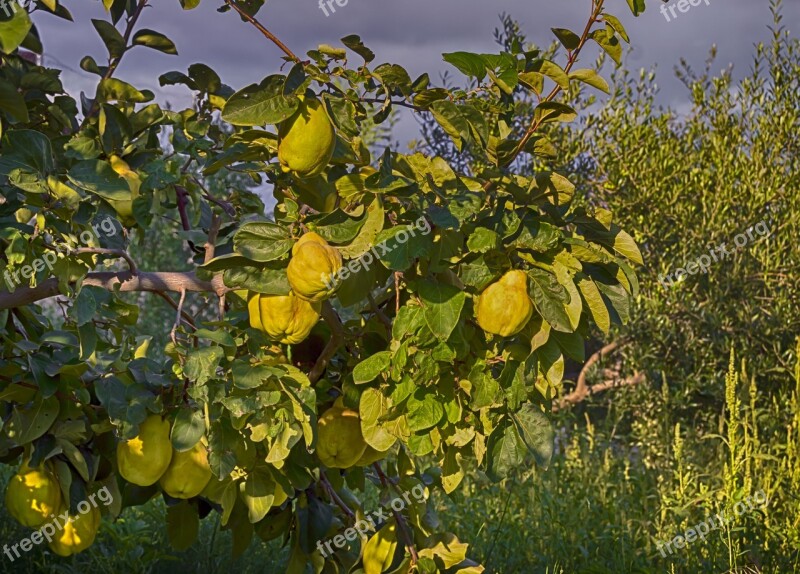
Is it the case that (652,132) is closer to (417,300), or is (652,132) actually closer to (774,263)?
(774,263)

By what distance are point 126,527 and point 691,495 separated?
2.33 m

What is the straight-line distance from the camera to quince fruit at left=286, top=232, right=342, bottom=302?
1545 mm

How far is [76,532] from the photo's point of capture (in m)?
2.28

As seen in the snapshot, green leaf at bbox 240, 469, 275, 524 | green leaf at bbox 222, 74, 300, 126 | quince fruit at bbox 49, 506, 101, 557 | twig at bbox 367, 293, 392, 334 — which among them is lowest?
quince fruit at bbox 49, 506, 101, 557

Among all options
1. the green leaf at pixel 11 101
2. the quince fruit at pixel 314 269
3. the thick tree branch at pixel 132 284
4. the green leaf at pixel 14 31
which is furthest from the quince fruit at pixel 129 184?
the green leaf at pixel 14 31

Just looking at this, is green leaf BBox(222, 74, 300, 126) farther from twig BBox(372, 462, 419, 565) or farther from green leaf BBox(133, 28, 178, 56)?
twig BBox(372, 462, 419, 565)

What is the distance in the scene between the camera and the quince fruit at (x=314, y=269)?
1.54 m

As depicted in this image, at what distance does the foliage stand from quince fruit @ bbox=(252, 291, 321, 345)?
0.04 metres

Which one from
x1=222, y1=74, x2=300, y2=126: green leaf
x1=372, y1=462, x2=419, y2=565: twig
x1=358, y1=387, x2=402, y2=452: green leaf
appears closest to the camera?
x1=222, y1=74, x2=300, y2=126: green leaf

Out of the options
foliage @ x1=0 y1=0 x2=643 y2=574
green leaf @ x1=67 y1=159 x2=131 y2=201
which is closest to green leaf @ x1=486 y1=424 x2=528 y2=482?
foliage @ x1=0 y1=0 x2=643 y2=574

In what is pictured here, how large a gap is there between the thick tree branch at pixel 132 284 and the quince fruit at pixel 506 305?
0.60 metres

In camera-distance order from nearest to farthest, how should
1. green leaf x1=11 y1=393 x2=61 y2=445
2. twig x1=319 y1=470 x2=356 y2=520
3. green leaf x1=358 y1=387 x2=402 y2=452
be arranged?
green leaf x1=358 y1=387 x2=402 y2=452
green leaf x1=11 y1=393 x2=61 y2=445
twig x1=319 y1=470 x2=356 y2=520

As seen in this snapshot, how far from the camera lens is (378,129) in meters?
8.08

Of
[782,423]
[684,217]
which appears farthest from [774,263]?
[782,423]
